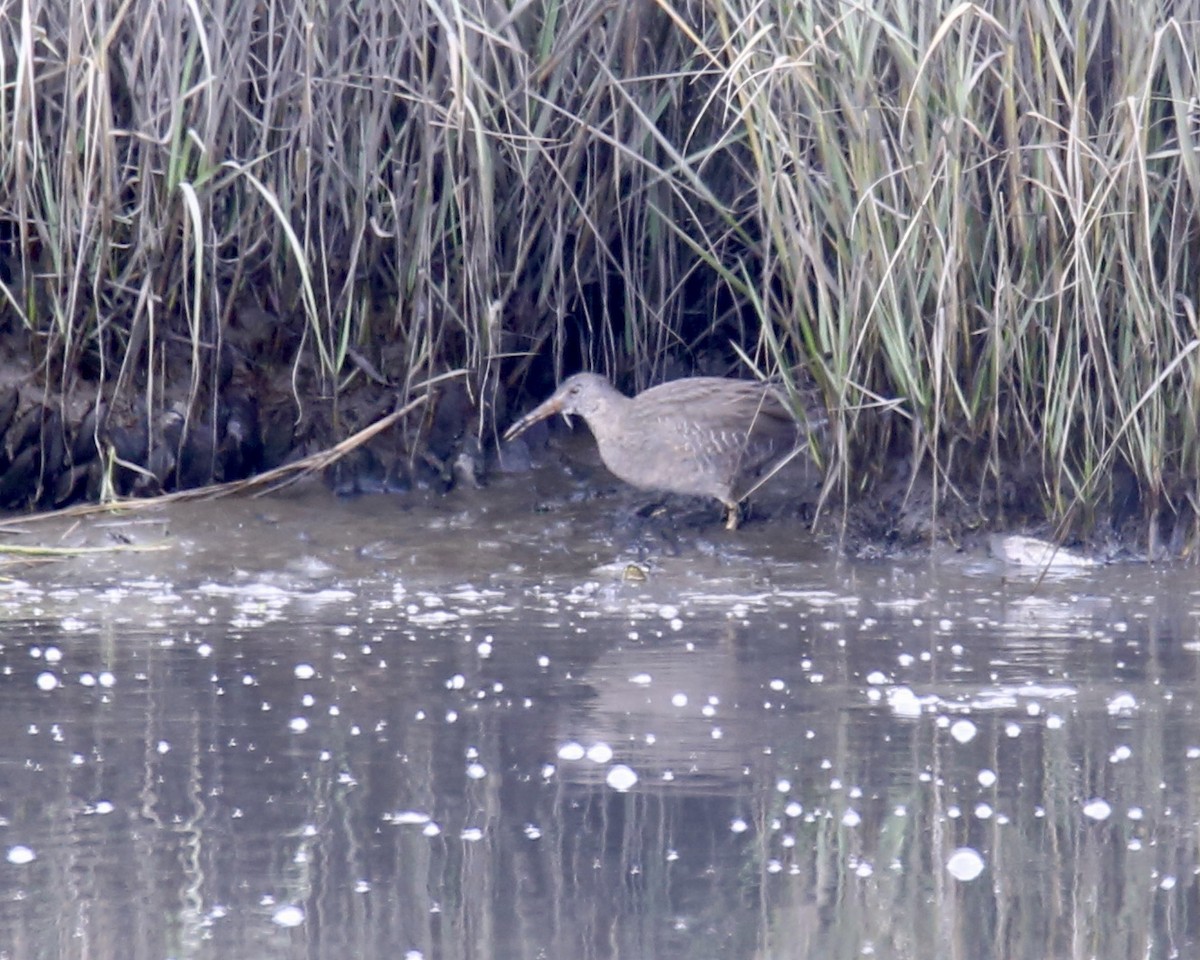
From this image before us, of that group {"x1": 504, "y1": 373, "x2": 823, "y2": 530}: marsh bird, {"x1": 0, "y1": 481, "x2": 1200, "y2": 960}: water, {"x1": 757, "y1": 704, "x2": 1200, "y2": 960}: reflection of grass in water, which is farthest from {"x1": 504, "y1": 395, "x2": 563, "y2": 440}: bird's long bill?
{"x1": 757, "y1": 704, "x2": 1200, "y2": 960}: reflection of grass in water

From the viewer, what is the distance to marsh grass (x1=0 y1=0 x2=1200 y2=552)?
184 inches

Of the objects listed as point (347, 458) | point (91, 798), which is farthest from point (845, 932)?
point (347, 458)

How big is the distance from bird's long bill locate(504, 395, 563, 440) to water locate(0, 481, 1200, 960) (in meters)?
0.54

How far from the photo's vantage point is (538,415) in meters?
5.73

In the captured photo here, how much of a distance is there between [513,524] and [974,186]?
1.60m

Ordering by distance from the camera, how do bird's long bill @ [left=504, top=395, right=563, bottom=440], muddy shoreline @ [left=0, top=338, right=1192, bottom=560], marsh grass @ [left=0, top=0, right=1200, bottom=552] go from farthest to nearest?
bird's long bill @ [left=504, top=395, right=563, bottom=440]
muddy shoreline @ [left=0, top=338, right=1192, bottom=560]
marsh grass @ [left=0, top=0, right=1200, bottom=552]

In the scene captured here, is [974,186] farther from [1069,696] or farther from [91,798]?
[91,798]

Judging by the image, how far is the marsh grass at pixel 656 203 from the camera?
468cm

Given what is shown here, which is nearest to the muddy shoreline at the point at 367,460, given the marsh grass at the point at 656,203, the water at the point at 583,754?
the marsh grass at the point at 656,203

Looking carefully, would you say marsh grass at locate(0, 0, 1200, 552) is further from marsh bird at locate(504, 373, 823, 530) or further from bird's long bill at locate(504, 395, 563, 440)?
marsh bird at locate(504, 373, 823, 530)

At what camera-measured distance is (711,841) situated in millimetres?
2898

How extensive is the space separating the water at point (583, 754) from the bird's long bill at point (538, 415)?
0.54m

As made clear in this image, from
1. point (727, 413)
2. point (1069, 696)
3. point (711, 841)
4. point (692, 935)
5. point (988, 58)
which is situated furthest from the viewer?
point (727, 413)

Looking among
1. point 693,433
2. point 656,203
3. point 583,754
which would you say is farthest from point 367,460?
point 583,754
